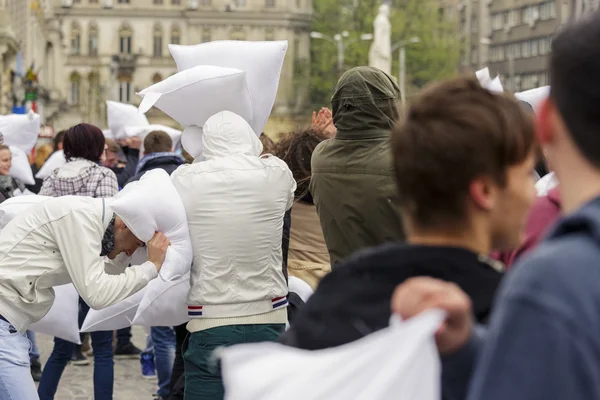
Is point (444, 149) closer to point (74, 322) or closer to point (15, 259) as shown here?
point (15, 259)

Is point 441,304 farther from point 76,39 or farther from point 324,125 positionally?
point 76,39

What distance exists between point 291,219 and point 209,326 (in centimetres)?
134

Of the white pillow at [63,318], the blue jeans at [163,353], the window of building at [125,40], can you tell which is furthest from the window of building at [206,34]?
the white pillow at [63,318]

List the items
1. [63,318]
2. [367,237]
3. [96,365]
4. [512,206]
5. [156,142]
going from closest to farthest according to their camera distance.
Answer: [512,206], [367,237], [63,318], [96,365], [156,142]

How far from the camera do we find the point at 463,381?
7.35 feet

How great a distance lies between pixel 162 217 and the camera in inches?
206

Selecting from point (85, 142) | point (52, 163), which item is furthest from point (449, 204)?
point (52, 163)

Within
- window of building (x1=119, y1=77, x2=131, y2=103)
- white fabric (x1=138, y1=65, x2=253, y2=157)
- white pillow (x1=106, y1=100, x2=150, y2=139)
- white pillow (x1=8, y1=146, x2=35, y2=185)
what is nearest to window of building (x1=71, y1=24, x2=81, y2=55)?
window of building (x1=119, y1=77, x2=131, y2=103)

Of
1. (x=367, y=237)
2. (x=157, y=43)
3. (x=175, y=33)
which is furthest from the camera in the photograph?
(x=157, y=43)

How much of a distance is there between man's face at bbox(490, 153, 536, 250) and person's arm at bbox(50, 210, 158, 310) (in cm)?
311

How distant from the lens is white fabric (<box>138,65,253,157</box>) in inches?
239

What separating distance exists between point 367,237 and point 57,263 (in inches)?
50.3

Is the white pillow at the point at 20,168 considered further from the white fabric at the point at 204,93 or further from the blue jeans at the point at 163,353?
the white fabric at the point at 204,93

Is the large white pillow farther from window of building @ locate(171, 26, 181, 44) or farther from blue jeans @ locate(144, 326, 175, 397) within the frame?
window of building @ locate(171, 26, 181, 44)
